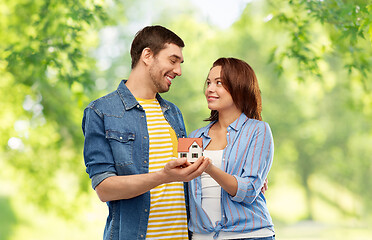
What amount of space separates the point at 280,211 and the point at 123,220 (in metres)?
15.7

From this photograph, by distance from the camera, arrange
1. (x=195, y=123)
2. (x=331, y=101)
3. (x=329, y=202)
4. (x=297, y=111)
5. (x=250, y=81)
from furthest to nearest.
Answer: (x=329, y=202) < (x=331, y=101) < (x=297, y=111) < (x=195, y=123) < (x=250, y=81)

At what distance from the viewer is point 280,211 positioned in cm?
1706

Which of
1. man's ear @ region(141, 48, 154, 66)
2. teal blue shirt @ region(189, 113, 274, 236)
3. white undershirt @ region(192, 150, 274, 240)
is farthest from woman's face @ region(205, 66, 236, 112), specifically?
man's ear @ region(141, 48, 154, 66)

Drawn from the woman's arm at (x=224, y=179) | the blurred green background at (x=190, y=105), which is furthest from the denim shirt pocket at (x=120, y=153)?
the blurred green background at (x=190, y=105)

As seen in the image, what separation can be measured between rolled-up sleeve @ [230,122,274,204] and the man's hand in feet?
0.85

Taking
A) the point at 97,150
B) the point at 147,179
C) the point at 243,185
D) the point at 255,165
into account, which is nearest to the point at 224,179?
→ the point at 243,185

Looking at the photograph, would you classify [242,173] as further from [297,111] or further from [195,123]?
[297,111]

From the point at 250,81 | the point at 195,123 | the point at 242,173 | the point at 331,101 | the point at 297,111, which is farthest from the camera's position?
the point at 331,101

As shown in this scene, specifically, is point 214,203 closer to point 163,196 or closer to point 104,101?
point 163,196

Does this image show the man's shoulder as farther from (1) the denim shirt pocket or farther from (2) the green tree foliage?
(2) the green tree foliage

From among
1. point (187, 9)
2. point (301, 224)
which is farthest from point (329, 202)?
point (187, 9)

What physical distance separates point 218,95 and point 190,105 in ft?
32.1

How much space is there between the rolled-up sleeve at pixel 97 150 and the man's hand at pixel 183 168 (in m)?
0.35

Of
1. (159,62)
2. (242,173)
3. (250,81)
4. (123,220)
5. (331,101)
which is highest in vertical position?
(331,101)
